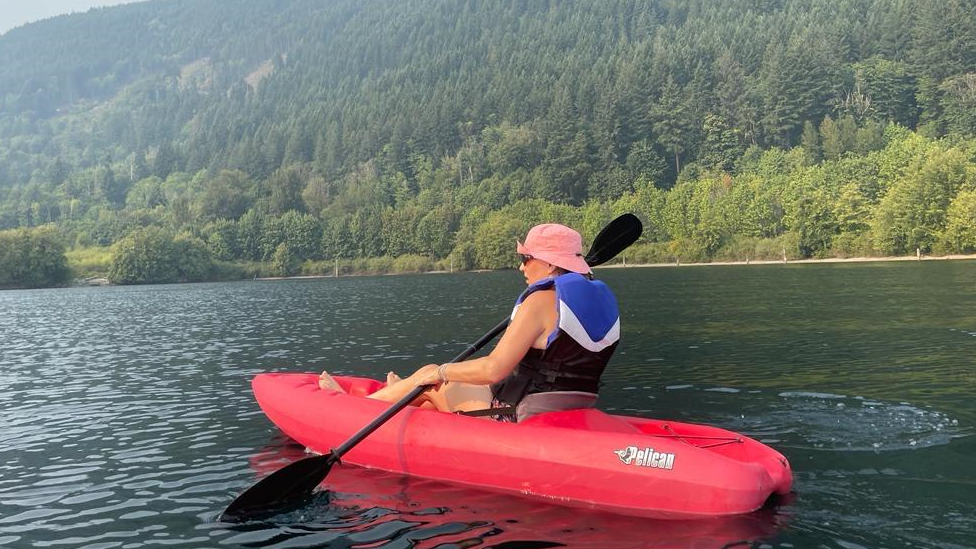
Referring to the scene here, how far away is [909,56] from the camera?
431ft

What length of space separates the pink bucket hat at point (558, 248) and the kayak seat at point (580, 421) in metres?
1.48

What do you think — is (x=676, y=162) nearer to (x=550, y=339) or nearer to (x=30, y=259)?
(x=30, y=259)

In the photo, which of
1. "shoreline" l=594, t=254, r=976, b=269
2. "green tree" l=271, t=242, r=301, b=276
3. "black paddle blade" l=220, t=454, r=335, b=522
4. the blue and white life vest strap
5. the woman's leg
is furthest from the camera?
"green tree" l=271, t=242, r=301, b=276

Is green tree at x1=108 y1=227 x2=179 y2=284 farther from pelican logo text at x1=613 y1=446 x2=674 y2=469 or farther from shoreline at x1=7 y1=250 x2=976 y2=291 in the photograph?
pelican logo text at x1=613 y1=446 x2=674 y2=469

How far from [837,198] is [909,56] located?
174 feet

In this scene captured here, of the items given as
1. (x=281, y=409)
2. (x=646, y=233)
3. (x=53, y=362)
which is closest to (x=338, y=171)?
(x=646, y=233)

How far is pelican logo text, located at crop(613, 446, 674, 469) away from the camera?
7766 mm

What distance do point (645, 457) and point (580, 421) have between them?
91cm

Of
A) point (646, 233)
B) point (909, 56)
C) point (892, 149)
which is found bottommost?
point (646, 233)

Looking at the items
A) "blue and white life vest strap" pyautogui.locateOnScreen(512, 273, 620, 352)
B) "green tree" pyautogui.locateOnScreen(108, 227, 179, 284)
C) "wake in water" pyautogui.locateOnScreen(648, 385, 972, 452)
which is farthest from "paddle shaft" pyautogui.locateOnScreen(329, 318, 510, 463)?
"green tree" pyautogui.locateOnScreen(108, 227, 179, 284)

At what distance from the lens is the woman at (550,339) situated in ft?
27.0

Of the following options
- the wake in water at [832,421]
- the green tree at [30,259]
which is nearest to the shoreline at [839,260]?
the wake in water at [832,421]

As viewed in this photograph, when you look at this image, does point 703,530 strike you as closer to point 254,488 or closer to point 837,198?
point 254,488

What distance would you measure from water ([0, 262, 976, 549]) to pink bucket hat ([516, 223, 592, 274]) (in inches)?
95.4
